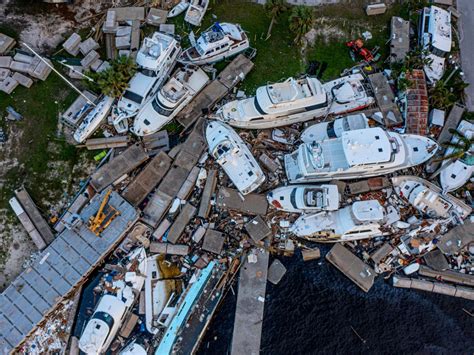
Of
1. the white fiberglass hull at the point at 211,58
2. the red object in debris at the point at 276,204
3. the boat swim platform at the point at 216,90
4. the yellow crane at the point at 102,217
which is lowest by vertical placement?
the red object in debris at the point at 276,204

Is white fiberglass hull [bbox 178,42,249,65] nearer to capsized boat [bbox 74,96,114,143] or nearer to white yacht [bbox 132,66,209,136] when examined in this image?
white yacht [bbox 132,66,209,136]

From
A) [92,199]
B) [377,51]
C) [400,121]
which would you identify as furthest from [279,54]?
[92,199]

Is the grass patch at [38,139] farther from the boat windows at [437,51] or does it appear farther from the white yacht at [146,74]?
the boat windows at [437,51]

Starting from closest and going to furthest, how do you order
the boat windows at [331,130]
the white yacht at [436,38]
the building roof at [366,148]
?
the building roof at [366,148] < the boat windows at [331,130] < the white yacht at [436,38]

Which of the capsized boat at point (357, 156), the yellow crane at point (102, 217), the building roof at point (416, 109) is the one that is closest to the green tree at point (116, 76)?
the yellow crane at point (102, 217)

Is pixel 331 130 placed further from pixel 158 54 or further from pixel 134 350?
pixel 134 350

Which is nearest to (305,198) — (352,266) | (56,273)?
(352,266)

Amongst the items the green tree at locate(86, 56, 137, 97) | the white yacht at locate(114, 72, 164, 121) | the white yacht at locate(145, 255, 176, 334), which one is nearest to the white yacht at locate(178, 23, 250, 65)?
the white yacht at locate(114, 72, 164, 121)
